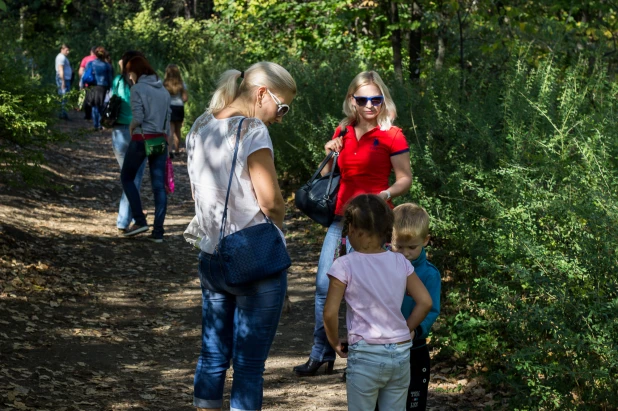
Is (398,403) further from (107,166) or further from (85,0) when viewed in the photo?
(85,0)

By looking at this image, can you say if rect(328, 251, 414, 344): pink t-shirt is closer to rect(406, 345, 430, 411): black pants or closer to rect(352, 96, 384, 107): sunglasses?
rect(406, 345, 430, 411): black pants

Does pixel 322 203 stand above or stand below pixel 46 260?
above

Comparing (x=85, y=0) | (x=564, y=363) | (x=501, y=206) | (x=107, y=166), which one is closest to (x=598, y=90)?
(x=501, y=206)

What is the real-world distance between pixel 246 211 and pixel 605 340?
1706 millimetres

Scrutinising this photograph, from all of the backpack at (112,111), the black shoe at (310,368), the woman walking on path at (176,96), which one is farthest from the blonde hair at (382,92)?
the woman walking on path at (176,96)

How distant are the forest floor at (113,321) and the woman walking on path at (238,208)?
4.84ft

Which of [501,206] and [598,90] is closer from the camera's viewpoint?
[501,206]

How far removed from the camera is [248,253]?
158 inches

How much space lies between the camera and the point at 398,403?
393 cm

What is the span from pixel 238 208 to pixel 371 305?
0.75m

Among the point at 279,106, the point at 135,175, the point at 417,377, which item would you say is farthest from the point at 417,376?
the point at 135,175

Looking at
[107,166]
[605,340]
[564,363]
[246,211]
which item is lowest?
[107,166]

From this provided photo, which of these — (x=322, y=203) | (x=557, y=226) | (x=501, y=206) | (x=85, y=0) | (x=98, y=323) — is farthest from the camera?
(x=85, y=0)

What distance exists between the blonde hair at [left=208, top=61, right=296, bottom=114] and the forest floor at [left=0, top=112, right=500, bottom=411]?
87.9 inches
